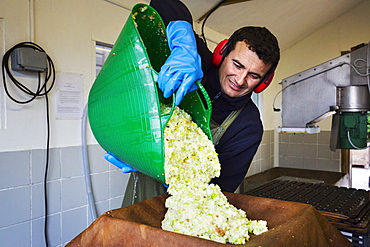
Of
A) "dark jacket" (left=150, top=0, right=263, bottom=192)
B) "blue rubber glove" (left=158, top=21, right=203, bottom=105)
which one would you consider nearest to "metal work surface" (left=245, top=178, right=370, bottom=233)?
"dark jacket" (left=150, top=0, right=263, bottom=192)

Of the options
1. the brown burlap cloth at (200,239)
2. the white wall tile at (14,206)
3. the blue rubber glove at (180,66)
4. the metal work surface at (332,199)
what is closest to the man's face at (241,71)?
the blue rubber glove at (180,66)

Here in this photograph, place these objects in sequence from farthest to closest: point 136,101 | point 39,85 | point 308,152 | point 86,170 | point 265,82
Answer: point 308,152, point 86,170, point 39,85, point 265,82, point 136,101

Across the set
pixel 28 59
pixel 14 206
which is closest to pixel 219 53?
pixel 28 59

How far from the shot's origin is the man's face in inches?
50.9

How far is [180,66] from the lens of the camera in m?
0.93

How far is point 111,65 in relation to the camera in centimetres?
101

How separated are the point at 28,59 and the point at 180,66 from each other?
99 centimetres

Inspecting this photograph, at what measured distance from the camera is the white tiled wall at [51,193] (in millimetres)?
1540

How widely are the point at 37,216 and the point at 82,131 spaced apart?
53cm

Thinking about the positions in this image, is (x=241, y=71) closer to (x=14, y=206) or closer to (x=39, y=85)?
(x=39, y=85)

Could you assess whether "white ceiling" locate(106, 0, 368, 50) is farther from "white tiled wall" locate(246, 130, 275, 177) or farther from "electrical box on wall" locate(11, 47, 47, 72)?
"white tiled wall" locate(246, 130, 275, 177)

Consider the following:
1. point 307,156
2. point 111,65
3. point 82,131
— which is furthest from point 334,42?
point 111,65

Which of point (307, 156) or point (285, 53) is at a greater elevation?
point (285, 53)

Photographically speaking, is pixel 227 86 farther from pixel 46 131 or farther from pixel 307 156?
pixel 307 156
